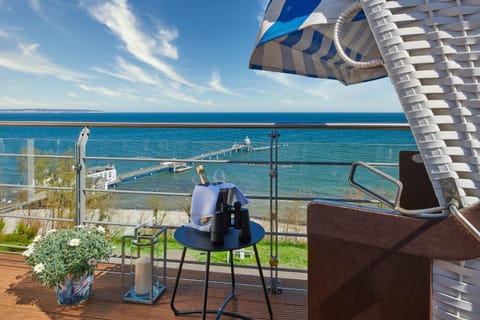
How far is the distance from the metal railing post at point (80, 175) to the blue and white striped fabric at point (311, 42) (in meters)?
1.32

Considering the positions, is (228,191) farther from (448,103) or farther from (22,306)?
(22,306)

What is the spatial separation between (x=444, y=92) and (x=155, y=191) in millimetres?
2025

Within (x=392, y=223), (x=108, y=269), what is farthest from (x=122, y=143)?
(x=392, y=223)

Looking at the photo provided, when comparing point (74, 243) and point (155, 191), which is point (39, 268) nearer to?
point (74, 243)

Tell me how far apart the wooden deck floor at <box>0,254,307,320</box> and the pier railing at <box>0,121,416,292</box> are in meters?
0.16

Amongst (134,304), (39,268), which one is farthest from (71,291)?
(134,304)

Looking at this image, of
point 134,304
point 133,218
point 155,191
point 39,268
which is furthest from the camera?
point 133,218

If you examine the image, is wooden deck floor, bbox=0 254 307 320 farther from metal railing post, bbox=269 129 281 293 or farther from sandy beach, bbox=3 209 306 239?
sandy beach, bbox=3 209 306 239

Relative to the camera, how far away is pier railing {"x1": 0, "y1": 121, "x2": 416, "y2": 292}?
76.4 inches

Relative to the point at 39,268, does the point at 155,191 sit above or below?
above

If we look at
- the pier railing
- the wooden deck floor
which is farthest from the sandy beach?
the wooden deck floor

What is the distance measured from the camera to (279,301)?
1.82m

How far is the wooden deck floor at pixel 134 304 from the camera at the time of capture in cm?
168

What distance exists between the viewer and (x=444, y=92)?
58cm
